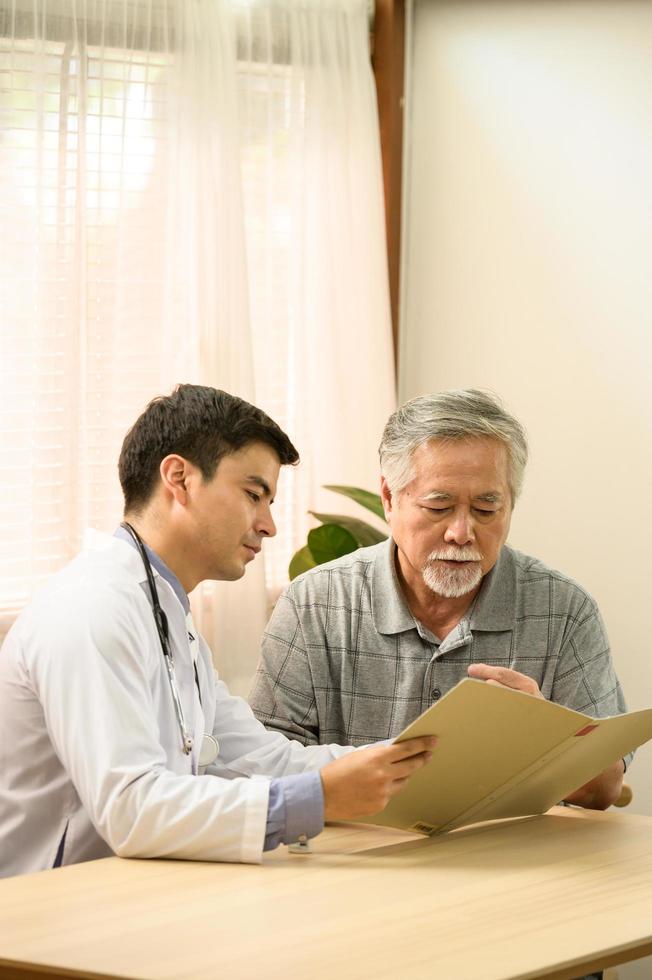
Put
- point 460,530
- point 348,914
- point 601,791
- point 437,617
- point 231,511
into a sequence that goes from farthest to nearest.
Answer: point 437,617 → point 460,530 → point 601,791 → point 231,511 → point 348,914

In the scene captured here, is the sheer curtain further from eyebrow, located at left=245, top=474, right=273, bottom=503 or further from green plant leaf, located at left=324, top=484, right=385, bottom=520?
eyebrow, located at left=245, top=474, right=273, bottom=503

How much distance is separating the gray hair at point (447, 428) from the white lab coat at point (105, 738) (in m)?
0.61

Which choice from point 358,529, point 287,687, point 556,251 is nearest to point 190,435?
point 287,687

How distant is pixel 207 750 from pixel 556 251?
2.16 m

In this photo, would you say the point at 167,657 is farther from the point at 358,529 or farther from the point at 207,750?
the point at 358,529

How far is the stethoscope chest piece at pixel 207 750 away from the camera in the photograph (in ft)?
6.39

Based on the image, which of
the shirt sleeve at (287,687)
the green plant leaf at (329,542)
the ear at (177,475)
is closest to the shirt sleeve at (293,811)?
the ear at (177,475)

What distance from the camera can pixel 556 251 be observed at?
Result: 3578 mm

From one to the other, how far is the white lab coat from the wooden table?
0.06 meters

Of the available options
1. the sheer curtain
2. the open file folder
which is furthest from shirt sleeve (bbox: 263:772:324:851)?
the sheer curtain

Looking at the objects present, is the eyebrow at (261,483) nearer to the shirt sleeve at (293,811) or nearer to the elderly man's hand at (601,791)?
the shirt sleeve at (293,811)

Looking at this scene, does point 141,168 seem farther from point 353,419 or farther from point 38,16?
point 353,419

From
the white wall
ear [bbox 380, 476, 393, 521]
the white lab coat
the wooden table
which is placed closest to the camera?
the wooden table

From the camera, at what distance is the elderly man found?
2.26 meters
